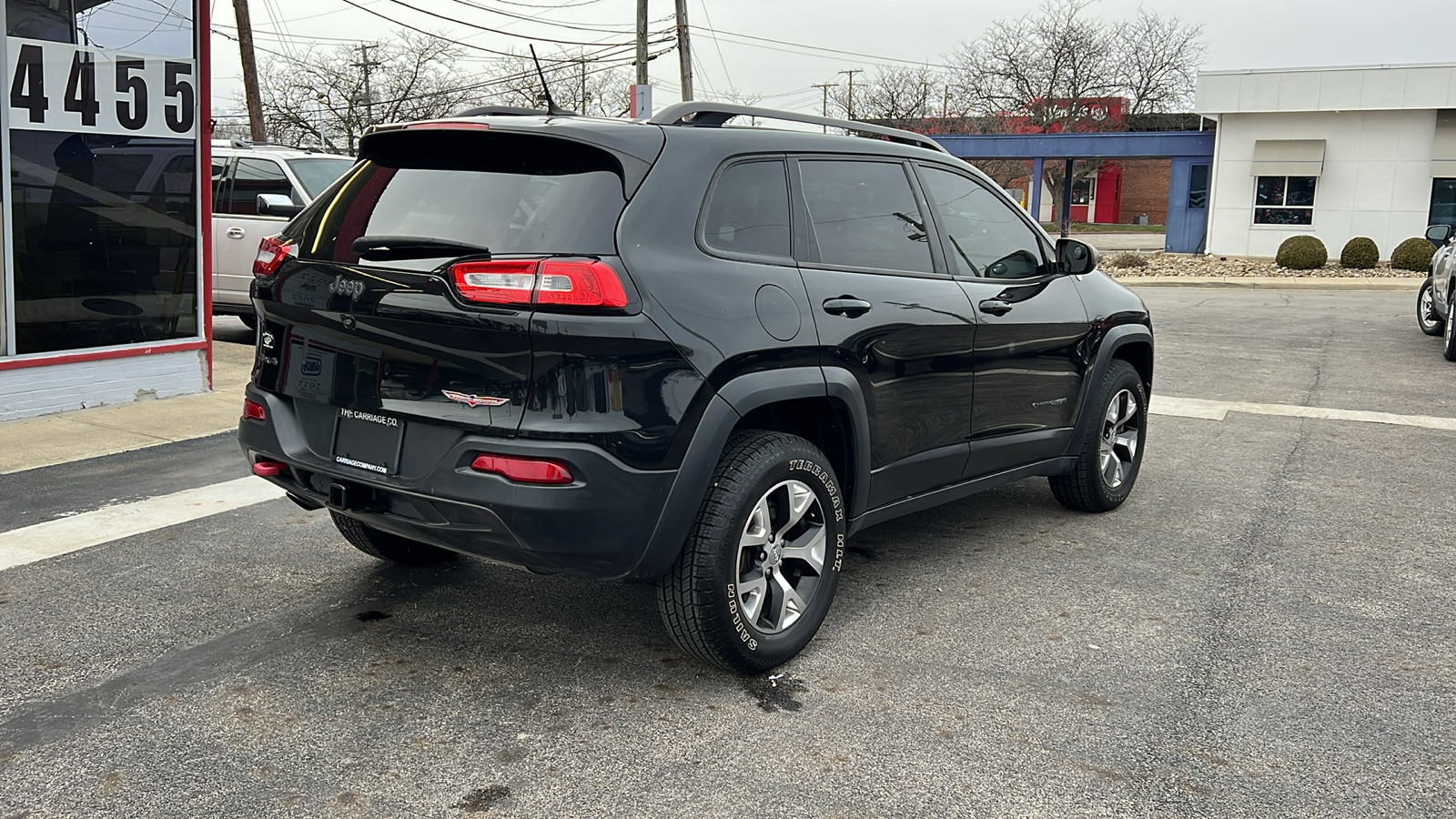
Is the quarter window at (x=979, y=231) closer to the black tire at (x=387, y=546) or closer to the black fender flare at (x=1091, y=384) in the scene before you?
the black fender flare at (x=1091, y=384)

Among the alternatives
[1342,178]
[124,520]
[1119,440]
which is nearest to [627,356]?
[124,520]

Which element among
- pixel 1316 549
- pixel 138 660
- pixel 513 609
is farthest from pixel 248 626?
pixel 1316 549

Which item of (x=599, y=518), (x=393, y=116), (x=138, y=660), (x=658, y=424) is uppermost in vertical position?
(x=393, y=116)

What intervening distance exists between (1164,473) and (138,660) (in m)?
5.39

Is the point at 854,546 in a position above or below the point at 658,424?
below

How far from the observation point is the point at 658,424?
337 centimetres

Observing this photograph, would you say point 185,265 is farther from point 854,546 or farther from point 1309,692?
point 1309,692

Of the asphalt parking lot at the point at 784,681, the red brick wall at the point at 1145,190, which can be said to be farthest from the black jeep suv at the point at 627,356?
the red brick wall at the point at 1145,190

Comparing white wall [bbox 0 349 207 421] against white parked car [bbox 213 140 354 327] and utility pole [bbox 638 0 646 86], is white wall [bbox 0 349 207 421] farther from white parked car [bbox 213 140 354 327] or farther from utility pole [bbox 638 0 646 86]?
utility pole [bbox 638 0 646 86]

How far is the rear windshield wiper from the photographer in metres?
3.46

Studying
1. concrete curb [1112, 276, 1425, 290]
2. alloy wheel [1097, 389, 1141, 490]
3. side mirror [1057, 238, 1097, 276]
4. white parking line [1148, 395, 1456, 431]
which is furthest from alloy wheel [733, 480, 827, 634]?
concrete curb [1112, 276, 1425, 290]

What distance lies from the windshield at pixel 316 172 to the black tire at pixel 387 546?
7706mm

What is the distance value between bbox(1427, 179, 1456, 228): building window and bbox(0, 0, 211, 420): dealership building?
1243 inches

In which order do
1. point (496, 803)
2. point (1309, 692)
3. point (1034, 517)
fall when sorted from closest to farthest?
point (496, 803) → point (1309, 692) → point (1034, 517)
